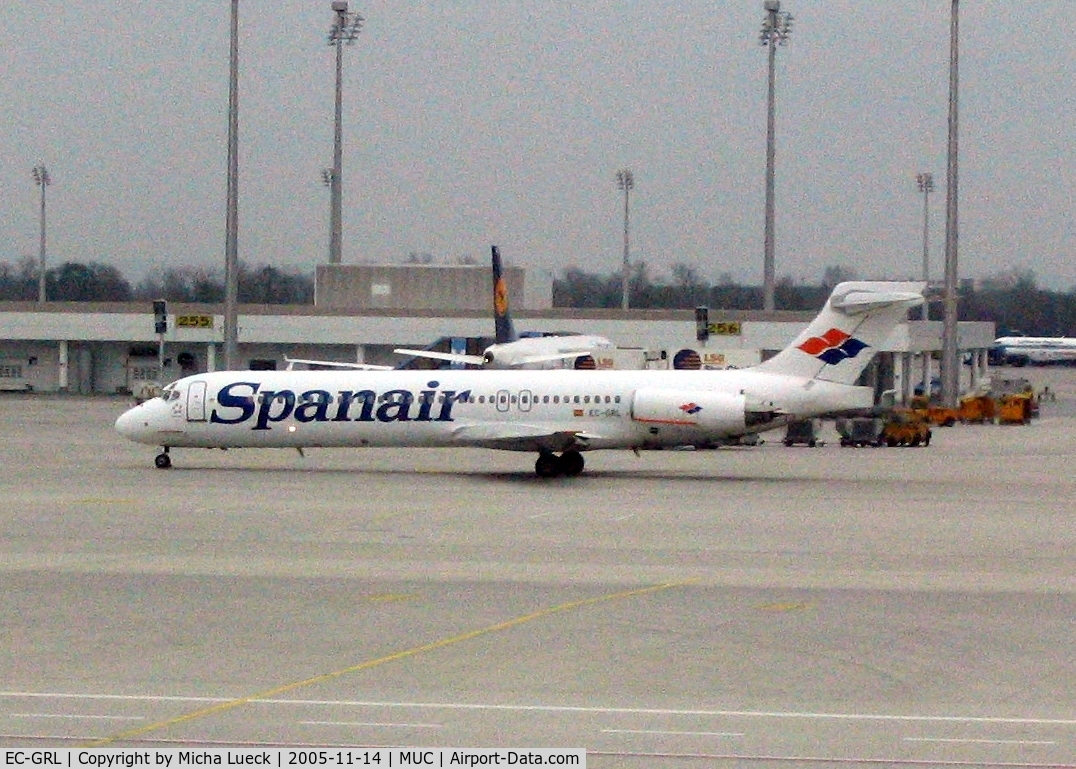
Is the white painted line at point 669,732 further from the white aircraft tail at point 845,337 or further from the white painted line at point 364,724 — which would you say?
the white aircraft tail at point 845,337

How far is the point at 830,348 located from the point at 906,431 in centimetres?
1839

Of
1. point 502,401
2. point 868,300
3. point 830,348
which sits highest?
point 868,300

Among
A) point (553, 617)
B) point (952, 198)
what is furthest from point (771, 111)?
point (553, 617)

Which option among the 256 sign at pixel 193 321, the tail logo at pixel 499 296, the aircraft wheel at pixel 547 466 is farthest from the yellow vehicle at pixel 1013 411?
the 256 sign at pixel 193 321

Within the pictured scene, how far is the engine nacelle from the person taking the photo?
40.2 metres

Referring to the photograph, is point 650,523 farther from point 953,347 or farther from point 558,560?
point 953,347

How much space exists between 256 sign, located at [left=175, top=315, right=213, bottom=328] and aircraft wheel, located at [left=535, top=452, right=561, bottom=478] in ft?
164

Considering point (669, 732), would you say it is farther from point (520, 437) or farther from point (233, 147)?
point (233, 147)

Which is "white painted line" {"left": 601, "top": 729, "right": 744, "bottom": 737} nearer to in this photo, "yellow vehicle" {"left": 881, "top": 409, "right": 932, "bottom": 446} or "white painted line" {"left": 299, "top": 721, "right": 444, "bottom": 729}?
"white painted line" {"left": 299, "top": 721, "right": 444, "bottom": 729}

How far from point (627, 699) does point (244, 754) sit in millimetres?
4006

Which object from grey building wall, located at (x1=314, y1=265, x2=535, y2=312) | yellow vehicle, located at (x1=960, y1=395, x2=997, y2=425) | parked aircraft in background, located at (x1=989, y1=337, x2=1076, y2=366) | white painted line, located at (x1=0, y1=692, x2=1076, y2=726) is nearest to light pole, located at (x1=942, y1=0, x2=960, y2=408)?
yellow vehicle, located at (x1=960, y1=395, x2=997, y2=425)

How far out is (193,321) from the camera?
88.5 meters

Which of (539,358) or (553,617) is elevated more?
(539,358)

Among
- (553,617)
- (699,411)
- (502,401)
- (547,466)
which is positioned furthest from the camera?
(547,466)
